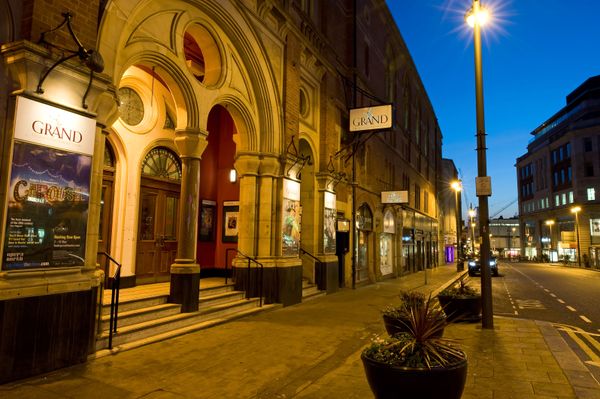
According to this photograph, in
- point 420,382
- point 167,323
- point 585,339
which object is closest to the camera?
point 420,382

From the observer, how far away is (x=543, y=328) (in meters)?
9.35

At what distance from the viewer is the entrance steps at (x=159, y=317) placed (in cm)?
716

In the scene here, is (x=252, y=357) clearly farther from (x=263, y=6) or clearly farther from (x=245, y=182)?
(x=263, y=6)

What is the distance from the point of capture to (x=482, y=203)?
9.80 metres

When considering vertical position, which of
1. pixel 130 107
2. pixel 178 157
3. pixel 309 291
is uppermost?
pixel 130 107

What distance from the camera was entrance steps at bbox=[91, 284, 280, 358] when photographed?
282 inches

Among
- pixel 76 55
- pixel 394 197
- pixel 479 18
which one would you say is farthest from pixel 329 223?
pixel 76 55

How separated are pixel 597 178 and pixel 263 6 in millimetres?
64602

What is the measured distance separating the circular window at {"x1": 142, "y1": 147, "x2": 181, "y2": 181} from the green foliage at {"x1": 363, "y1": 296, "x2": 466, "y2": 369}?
875 centimetres

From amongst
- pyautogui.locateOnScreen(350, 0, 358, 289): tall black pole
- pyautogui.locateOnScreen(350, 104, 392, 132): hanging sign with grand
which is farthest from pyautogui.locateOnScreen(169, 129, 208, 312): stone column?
pyautogui.locateOnScreen(350, 0, 358, 289): tall black pole

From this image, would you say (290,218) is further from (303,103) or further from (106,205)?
(106,205)

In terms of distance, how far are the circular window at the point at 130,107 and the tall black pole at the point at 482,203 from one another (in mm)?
8644

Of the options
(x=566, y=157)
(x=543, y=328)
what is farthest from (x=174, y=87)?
(x=566, y=157)

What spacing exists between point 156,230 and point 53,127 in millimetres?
5860
